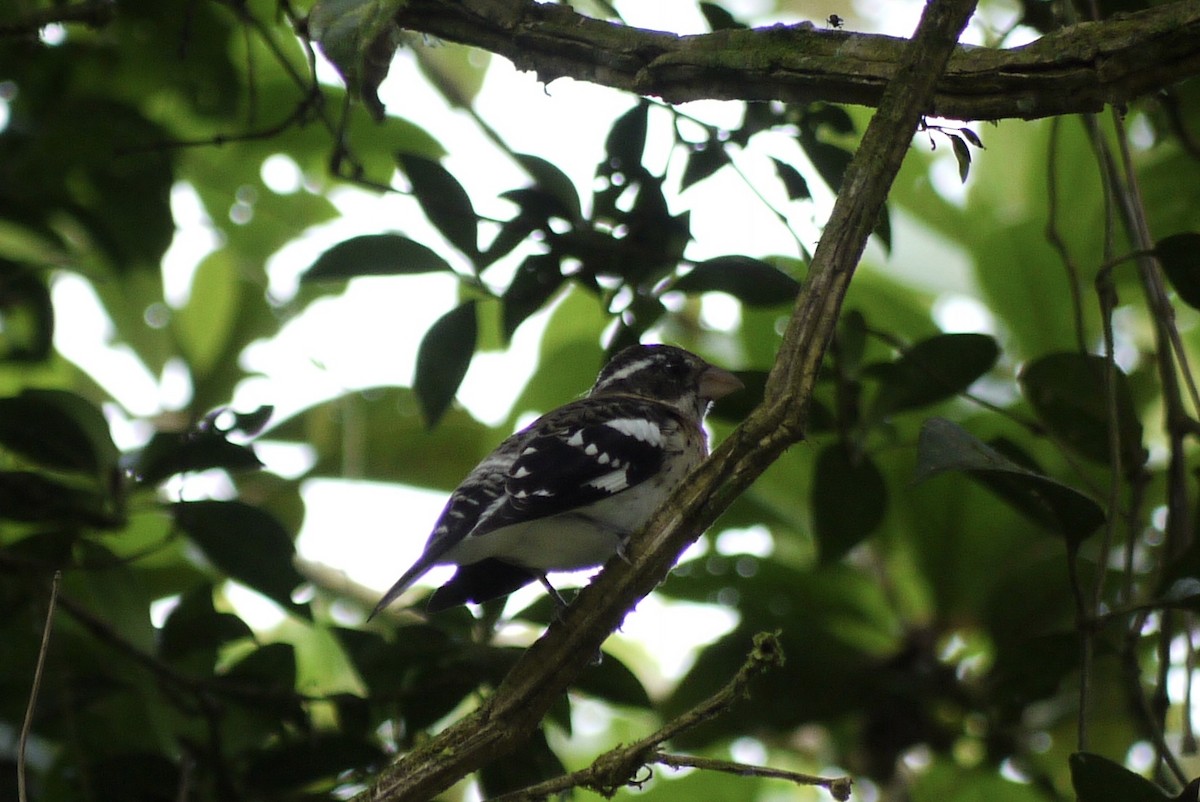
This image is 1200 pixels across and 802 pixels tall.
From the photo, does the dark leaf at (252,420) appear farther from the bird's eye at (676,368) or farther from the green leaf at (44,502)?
the bird's eye at (676,368)

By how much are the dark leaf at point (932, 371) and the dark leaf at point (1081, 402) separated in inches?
5.2

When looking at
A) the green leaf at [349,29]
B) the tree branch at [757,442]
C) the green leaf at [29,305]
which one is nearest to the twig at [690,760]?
the tree branch at [757,442]

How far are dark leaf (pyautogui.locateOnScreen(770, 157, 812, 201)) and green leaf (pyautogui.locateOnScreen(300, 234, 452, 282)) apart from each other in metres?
0.84

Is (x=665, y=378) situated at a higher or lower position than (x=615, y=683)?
higher

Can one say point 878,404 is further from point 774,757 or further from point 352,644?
point 774,757

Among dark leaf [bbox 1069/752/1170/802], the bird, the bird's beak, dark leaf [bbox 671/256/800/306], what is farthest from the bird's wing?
dark leaf [bbox 1069/752/1170/802]

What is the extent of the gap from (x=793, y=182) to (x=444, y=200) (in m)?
0.84

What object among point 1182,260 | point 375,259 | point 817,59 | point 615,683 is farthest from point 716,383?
point 817,59

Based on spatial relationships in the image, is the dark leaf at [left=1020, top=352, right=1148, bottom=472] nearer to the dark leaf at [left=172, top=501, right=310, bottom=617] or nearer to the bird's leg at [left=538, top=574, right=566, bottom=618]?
the bird's leg at [left=538, top=574, right=566, bottom=618]

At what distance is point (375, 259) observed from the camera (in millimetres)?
3078

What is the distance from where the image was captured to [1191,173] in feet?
11.9

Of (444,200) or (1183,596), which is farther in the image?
(444,200)

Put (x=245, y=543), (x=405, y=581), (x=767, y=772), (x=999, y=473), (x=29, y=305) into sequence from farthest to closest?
(x=29, y=305)
(x=245, y=543)
(x=405, y=581)
(x=999, y=473)
(x=767, y=772)

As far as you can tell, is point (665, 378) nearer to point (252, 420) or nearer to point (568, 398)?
point (568, 398)
